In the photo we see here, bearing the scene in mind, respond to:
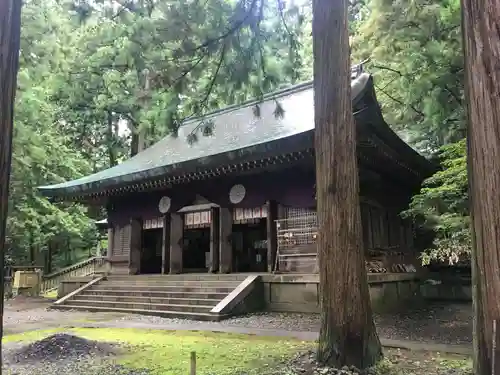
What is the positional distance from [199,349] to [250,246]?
11782 mm

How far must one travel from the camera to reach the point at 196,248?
59.8 ft

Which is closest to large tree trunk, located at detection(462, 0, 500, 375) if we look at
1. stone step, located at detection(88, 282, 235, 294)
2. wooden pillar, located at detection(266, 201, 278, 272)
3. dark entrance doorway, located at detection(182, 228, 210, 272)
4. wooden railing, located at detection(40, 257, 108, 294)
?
stone step, located at detection(88, 282, 235, 294)

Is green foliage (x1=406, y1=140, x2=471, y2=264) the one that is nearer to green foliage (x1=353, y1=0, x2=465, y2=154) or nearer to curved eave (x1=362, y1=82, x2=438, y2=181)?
green foliage (x1=353, y1=0, x2=465, y2=154)

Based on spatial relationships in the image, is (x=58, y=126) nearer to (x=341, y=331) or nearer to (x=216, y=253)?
(x=216, y=253)

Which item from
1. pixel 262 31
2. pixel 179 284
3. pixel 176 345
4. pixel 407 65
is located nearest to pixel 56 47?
pixel 262 31

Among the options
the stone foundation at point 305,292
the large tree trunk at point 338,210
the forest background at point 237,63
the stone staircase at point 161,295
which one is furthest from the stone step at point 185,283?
the large tree trunk at point 338,210

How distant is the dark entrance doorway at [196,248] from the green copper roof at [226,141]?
157 inches

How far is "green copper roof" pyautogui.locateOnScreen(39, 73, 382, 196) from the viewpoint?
35.3ft

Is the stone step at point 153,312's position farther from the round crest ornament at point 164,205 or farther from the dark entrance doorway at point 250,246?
the dark entrance doorway at point 250,246

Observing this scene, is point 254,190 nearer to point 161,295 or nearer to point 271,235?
point 271,235

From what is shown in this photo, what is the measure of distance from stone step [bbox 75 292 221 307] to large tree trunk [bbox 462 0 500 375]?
7660 mm

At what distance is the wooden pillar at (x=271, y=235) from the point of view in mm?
11242

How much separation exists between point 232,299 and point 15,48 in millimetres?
7566

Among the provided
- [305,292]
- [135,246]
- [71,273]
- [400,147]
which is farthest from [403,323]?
[71,273]
